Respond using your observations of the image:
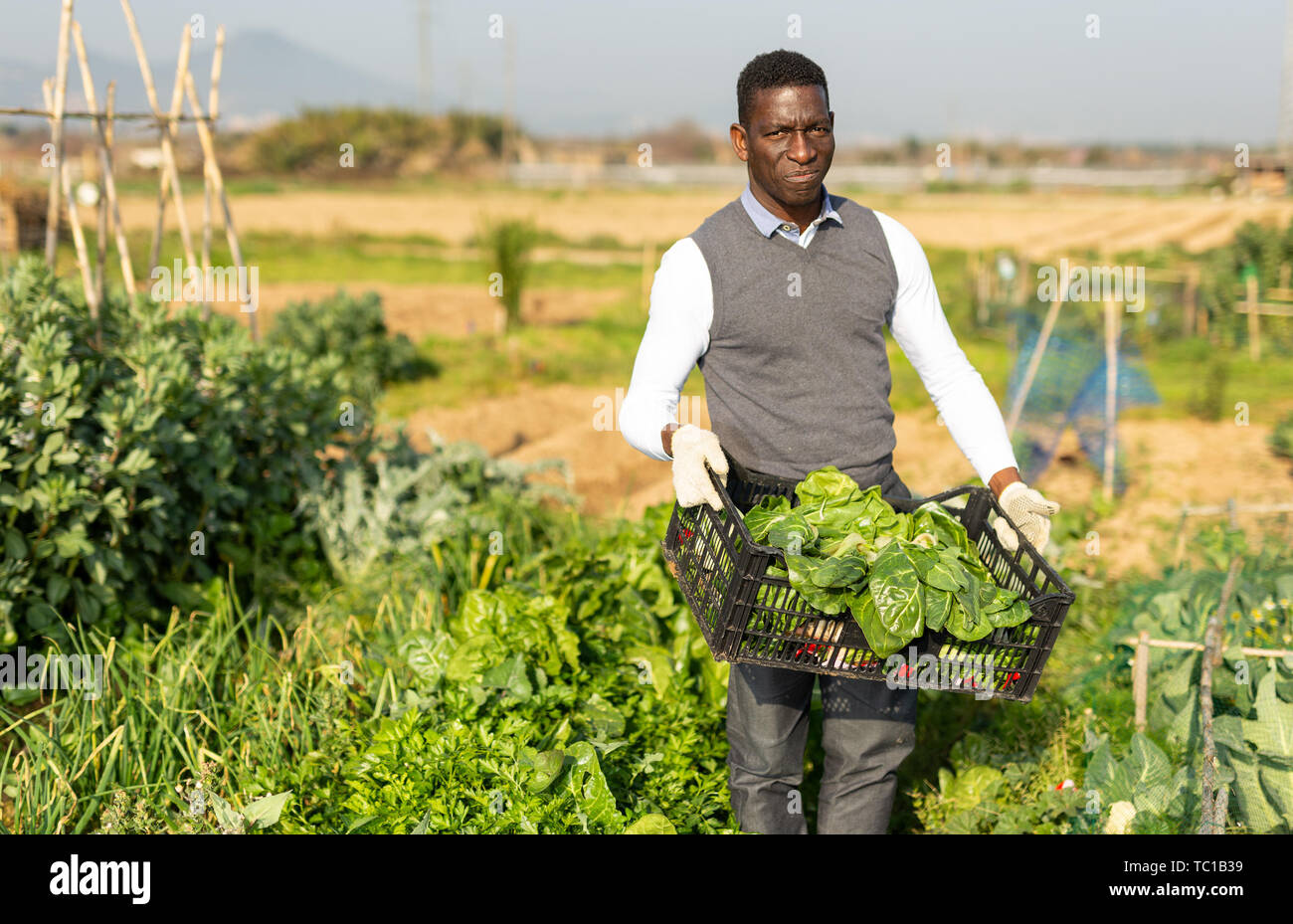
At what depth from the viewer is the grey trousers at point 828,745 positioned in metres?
2.48

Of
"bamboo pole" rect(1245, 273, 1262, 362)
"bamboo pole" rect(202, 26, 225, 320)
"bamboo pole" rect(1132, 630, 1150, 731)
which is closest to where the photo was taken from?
"bamboo pole" rect(1132, 630, 1150, 731)

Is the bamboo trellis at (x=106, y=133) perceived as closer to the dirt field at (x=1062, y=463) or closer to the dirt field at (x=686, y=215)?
the dirt field at (x=1062, y=463)

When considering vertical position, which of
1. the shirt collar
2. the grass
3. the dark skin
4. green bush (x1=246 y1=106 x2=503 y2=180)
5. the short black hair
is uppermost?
green bush (x1=246 y1=106 x2=503 y2=180)

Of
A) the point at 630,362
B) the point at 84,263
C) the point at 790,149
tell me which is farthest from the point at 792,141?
the point at 630,362

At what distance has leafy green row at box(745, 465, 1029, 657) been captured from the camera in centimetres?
199

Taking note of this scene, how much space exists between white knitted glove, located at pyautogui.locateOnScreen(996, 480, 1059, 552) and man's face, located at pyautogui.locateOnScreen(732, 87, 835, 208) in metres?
0.80

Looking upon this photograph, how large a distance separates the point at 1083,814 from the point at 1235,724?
1.58ft

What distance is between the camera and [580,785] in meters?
2.50

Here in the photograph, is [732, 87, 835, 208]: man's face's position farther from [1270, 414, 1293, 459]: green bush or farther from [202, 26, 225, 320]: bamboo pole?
[1270, 414, 1293, 459]: green bush

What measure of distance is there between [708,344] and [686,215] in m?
32.9

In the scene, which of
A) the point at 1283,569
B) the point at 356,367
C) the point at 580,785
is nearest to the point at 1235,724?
the point at 1283,569

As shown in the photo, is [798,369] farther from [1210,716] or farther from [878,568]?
[1210,716]

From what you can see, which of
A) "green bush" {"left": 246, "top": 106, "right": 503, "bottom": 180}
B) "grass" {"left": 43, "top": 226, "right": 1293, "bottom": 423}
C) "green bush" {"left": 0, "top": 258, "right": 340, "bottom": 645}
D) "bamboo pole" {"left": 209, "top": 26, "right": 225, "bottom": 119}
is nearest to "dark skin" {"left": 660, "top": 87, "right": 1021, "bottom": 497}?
"green bush" {"left": 0, "top": 258, "right": 340, "bottom": 645}

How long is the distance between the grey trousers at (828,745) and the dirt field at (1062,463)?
115 inches
